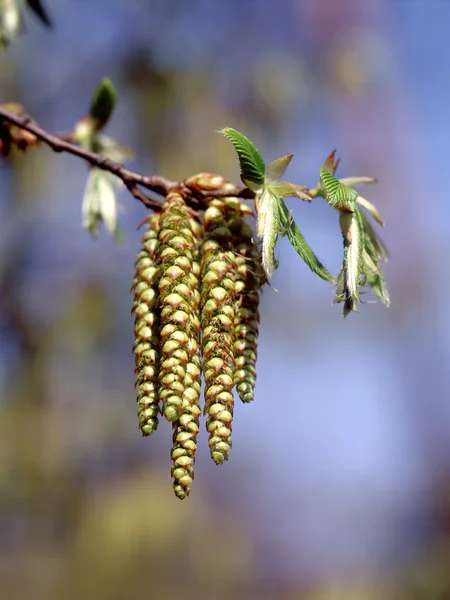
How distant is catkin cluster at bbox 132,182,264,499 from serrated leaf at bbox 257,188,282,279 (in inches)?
1.7

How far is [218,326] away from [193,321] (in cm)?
3

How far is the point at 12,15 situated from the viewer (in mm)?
1329

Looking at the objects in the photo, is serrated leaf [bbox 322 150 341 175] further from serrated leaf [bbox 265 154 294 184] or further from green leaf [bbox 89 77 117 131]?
green leaf [bbox 89 77 117 131]

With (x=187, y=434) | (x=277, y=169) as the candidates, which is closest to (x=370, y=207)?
(x=277, y=169)

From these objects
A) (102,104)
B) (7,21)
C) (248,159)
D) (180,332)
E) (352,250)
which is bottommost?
(180,332)

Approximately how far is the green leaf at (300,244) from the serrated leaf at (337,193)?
57mm

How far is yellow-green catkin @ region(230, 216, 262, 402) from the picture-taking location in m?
0.84

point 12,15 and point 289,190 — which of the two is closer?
point 289,190

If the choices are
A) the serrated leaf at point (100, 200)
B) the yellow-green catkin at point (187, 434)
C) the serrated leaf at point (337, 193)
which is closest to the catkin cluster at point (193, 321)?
the yellow-green catkin at point (187, 434)

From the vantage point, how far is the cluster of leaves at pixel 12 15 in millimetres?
1321

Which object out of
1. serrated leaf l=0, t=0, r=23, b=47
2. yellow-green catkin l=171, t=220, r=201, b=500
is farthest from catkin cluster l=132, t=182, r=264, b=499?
serrated leaf l=0, t=0, r=23, b=47

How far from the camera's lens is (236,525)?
6527 millimetres

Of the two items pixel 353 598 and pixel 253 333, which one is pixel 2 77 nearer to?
pixel 253 333

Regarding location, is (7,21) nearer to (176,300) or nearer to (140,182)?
(140,182)
